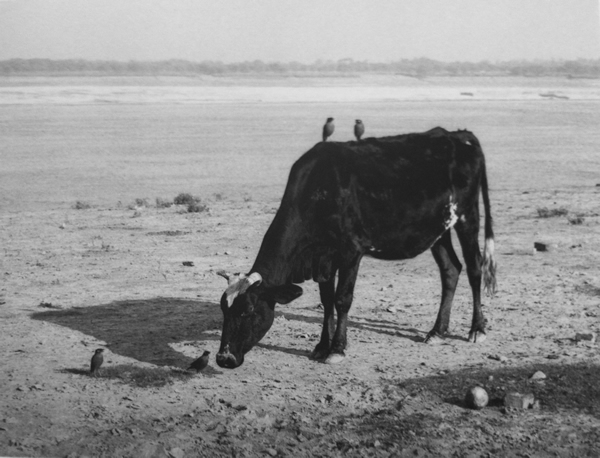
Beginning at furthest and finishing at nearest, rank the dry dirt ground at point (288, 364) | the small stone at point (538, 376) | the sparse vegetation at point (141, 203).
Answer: the sparse vegetation at point (141, 203) < the small stone at point (538, 376) < the dry dirt ground at point (288, 364)

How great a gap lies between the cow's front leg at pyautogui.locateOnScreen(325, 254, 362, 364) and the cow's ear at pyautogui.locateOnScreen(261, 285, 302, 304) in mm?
601

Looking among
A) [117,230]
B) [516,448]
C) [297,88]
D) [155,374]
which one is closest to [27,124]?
[117,230]

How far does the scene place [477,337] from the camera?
7.62 m

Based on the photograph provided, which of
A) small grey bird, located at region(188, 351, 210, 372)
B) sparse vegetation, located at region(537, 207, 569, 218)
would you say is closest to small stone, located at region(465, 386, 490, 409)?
small grey bird, located at region(188, 351, 210, 372)

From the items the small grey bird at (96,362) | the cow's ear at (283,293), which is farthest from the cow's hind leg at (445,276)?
the small grey bird at (96,362)

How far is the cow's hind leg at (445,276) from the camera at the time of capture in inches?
304

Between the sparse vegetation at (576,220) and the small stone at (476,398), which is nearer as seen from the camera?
the small stone at (476,398)

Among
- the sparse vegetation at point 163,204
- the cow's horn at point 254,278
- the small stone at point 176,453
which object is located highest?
the cow's horn at point 254,278

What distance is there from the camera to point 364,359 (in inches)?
283

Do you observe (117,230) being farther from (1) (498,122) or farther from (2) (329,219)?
(1) (498,122)

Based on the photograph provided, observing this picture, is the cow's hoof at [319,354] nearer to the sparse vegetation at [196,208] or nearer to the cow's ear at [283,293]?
the cow's ear at [283,293]

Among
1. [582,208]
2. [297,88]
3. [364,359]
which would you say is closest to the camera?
[364,359]

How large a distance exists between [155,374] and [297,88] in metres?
39.9

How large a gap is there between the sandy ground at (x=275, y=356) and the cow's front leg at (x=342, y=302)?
12 centimetres
